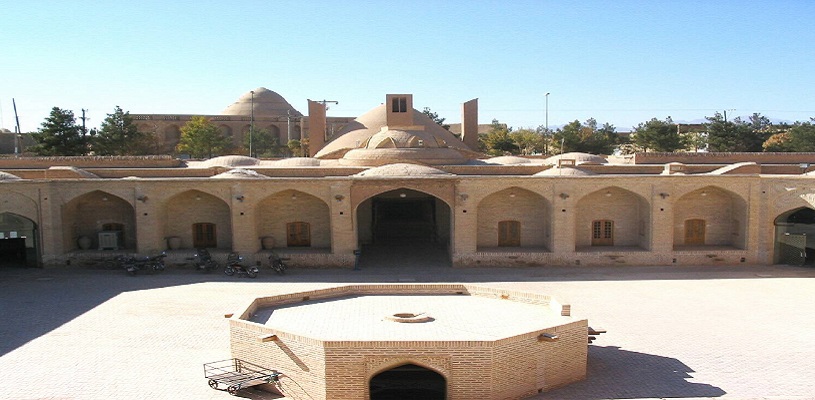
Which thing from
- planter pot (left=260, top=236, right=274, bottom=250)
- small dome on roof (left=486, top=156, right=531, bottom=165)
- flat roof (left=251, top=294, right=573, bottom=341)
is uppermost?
small dome on roof (left=486, top=156, right=531, bottom=165)

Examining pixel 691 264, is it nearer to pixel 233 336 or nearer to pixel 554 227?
pixel 554 227

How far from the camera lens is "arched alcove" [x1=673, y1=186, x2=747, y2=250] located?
22703mm

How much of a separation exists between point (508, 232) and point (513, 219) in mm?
503

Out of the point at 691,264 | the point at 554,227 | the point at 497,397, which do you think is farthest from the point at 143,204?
the point at 691,264

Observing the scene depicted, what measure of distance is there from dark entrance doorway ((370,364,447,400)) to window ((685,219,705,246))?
14523mm

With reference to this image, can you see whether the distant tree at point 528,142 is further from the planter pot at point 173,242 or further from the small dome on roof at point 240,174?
the planter pot at point 173,242

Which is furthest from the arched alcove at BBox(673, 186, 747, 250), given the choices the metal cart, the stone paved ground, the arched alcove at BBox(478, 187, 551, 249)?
the metal cart

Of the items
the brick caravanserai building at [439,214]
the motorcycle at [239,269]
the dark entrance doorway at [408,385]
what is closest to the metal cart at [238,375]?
the dark entrance doorway at [408,385]

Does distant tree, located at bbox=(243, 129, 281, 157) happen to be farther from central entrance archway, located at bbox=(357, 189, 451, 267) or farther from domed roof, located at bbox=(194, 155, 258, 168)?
central entrance archway, located at bbox=(357, 189, 451, 267)

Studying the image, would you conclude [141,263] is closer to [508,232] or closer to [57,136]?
[508,232]

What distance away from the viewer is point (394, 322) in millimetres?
11883

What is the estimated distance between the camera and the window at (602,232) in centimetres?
2291

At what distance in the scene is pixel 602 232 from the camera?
22.9 metres

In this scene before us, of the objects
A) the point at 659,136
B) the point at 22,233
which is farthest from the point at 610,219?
the point at 659,136
